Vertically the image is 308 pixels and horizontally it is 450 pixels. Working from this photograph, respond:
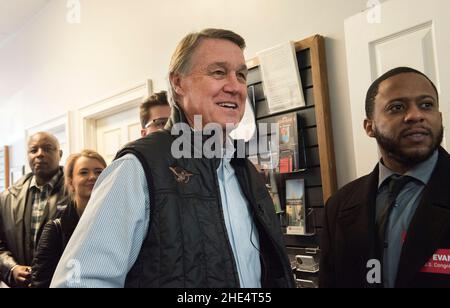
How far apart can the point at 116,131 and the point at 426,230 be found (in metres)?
2.58

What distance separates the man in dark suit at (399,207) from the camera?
0.95 m

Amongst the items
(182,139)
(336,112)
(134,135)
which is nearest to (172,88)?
(182,139)

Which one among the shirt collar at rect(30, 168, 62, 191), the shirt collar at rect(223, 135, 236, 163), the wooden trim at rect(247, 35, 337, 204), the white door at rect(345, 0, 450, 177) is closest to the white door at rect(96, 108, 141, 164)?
the shirt collar at rect(30, 168, 62, 191)

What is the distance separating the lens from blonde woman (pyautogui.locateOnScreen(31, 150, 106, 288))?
1522mm

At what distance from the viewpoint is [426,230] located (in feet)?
3.14

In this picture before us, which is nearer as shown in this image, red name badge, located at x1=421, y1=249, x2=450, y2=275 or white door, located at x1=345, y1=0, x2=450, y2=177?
red name badge, located at x1=421, y1=249, x2=450, y2=275

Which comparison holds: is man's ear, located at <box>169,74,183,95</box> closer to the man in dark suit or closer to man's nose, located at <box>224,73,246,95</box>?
man's nose, located at <box>224,73,246,95</box>

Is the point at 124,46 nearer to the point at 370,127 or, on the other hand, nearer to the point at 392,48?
the point at 392,48

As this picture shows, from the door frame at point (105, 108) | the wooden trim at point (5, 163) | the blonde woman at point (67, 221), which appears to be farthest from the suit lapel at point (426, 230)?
the wooden trim at point (5, 163)

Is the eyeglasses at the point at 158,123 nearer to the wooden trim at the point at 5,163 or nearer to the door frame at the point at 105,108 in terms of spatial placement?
the door frame at the point at 105,108

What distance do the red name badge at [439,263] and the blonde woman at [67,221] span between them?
1.34 meters

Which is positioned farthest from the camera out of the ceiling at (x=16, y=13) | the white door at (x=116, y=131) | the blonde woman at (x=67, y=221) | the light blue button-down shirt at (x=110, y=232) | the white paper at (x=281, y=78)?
the ceiling at (x=16, y=13)
